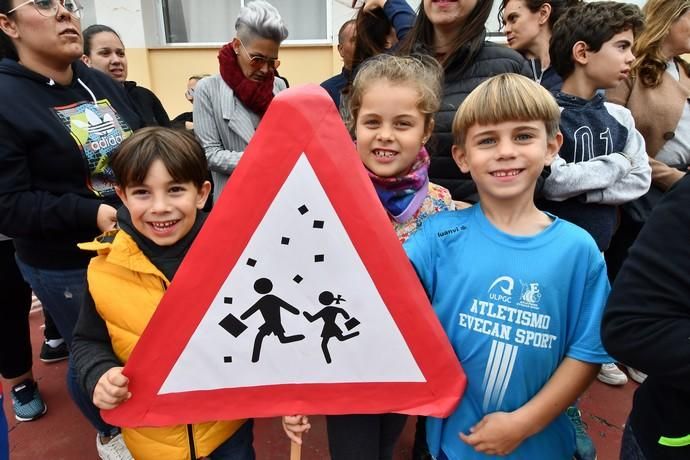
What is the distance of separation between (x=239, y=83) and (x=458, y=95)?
121cm

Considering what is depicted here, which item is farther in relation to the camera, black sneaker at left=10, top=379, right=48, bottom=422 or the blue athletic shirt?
black sneaker at left=10, top=379, right=48, bottom=422

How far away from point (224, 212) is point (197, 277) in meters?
0.15

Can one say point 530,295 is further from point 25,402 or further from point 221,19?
point 221,19

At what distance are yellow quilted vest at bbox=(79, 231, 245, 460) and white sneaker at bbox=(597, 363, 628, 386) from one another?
2.26 metres

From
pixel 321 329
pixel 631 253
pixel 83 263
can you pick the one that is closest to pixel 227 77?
pixel 83 263

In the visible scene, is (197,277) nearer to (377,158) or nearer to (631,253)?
(377,158)

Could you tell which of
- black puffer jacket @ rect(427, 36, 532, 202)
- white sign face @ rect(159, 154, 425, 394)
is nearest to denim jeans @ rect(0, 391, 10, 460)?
white sign face @ rect(159, 154, 425, 394)

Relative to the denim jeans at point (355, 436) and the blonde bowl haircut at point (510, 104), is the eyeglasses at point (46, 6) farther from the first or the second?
the denim jeans at point (355, 436)

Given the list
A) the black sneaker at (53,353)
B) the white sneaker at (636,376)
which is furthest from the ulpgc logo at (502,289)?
the black sneaker at (53,353)

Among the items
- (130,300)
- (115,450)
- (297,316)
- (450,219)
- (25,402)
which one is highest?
(450,219)

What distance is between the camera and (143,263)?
127 cm

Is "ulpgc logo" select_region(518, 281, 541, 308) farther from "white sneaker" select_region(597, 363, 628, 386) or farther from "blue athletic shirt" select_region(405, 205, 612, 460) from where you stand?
"white sneaker" select_region(597, 363, 628, 386)

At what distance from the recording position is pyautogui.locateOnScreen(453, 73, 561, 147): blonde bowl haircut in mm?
1110

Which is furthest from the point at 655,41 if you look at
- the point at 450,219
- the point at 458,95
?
the point at 450,219
